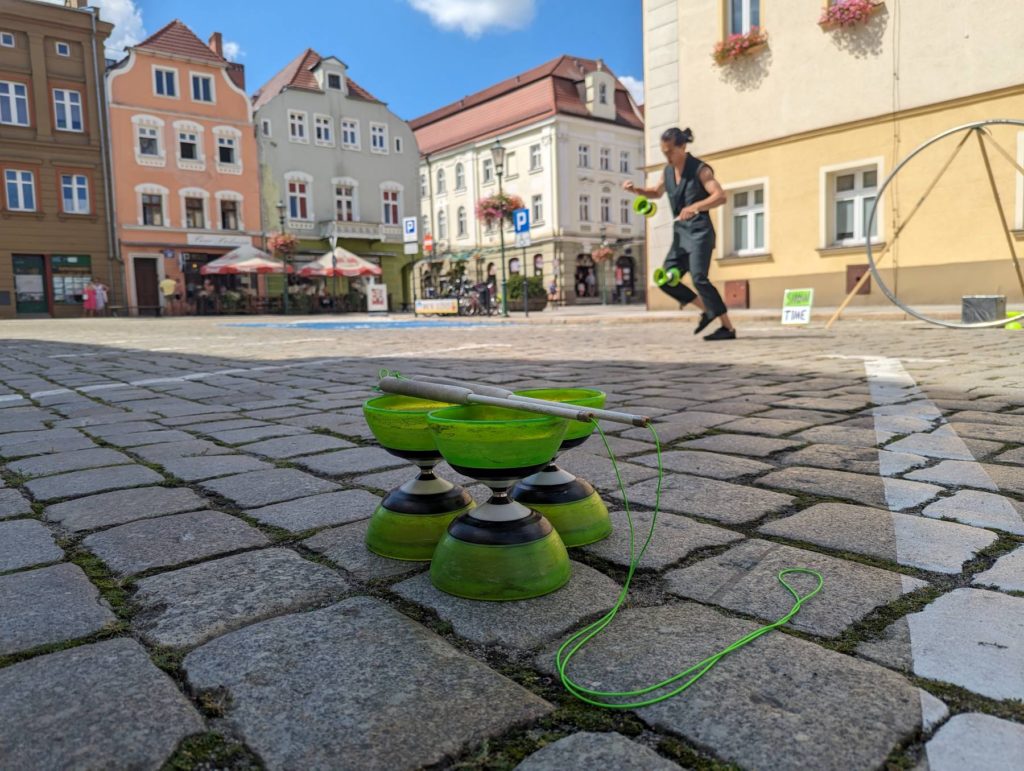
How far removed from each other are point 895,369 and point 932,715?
5.09 meters

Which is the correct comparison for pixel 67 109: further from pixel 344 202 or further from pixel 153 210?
pixel 344 202

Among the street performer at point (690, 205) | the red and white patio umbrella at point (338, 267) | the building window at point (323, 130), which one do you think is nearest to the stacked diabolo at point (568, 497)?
the street performer at point (690, 205)

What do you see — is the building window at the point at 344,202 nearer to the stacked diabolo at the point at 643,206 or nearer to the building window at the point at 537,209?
the building window at the point at 537,209

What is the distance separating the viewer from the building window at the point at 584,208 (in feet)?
136

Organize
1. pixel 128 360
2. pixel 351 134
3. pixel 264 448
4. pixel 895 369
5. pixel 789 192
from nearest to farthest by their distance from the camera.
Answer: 1. pixel 264 448
2. pixel 895 369
3. pixel 128 360
4. pixel 789 192
5. pixel 351 134

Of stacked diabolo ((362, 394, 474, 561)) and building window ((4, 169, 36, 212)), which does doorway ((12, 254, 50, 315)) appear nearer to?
building window ((4, 169, 36, 212))

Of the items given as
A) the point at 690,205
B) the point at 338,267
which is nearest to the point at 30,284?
the point at 338,267

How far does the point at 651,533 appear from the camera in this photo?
1.94m

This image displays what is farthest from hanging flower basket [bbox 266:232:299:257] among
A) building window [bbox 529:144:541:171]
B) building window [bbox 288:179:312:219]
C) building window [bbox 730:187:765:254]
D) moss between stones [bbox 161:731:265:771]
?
moss between stones [bbox 161:731:265:771]

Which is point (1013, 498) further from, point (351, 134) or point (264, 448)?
point (351, 134)

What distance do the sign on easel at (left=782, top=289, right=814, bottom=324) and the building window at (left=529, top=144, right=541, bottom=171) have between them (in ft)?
103

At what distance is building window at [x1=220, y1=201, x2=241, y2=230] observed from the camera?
3544 centimetres

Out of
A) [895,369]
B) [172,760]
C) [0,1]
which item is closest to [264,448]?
[172,760]

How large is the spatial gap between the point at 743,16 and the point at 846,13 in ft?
8.32
